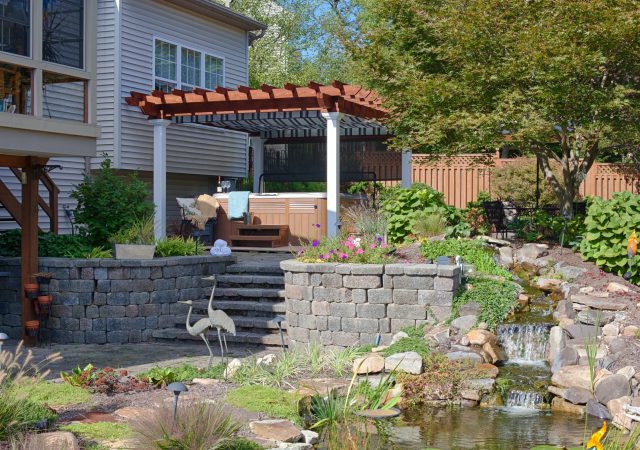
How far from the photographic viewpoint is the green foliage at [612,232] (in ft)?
36.7

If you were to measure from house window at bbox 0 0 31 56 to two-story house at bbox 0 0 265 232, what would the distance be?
392cm

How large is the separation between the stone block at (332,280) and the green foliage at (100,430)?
4.52m

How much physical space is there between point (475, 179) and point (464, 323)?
12844mm

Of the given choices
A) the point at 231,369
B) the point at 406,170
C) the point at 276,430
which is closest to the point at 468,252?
the point at 231,369

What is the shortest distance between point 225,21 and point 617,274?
10.9m

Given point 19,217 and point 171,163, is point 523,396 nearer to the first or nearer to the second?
point 19,217

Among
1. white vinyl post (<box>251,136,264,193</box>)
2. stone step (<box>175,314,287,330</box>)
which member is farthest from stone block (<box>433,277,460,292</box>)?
white vinyl post (<box>251,136,264,193</box>)

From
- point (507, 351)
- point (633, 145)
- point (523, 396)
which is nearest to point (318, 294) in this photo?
point (507, 351)

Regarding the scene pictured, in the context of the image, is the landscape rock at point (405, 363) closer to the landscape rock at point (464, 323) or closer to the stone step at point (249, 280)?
the landscape rock at point (464, 323)

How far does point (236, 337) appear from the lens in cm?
1098

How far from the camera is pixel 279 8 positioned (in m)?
34.7

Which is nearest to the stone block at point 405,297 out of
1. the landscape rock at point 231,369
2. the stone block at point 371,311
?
the stone block at point 371,311

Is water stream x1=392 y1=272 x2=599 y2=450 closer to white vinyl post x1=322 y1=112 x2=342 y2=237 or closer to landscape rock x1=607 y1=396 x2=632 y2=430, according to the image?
landscape rock x1=607 y1=396 x2=632 y2=430

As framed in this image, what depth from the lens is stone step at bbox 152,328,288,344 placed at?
35.2 feet
